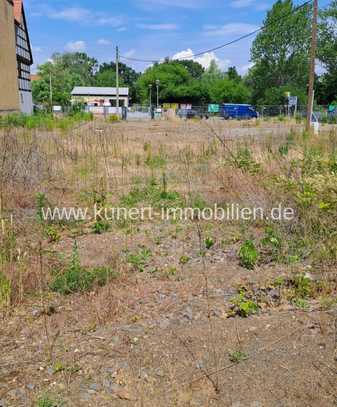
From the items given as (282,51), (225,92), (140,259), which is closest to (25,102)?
(140,259)

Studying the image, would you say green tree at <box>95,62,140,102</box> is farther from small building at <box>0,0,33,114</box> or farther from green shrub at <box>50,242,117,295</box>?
green shrub at <box>50,242,117,295</box>

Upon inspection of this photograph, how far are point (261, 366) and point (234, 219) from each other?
3048mm

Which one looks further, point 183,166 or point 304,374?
point 183,166

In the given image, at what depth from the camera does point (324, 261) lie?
3879mm

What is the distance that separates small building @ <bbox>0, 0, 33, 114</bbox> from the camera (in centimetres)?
2888

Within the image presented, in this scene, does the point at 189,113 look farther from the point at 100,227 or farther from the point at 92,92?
the point at 100,227

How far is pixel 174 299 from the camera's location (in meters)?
3.45

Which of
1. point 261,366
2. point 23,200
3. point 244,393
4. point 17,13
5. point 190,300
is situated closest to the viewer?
point 244,393

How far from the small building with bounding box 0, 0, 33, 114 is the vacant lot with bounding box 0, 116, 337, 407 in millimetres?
25645

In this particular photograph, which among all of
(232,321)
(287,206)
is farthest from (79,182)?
(232,321)

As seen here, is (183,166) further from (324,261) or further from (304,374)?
(304,374)

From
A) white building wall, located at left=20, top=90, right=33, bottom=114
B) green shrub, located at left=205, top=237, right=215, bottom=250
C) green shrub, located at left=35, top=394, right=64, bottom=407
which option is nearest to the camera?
green shrub, located at left=35, top=394, right=64, bottom=407

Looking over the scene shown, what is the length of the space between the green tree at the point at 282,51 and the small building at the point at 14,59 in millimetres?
39738

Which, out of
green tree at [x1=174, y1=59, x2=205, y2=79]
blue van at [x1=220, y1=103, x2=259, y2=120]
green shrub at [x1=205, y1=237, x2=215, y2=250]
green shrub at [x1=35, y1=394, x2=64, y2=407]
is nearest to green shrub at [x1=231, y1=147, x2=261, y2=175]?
green shrub at [x1=205, y1=237, x2=215, y2=250]
